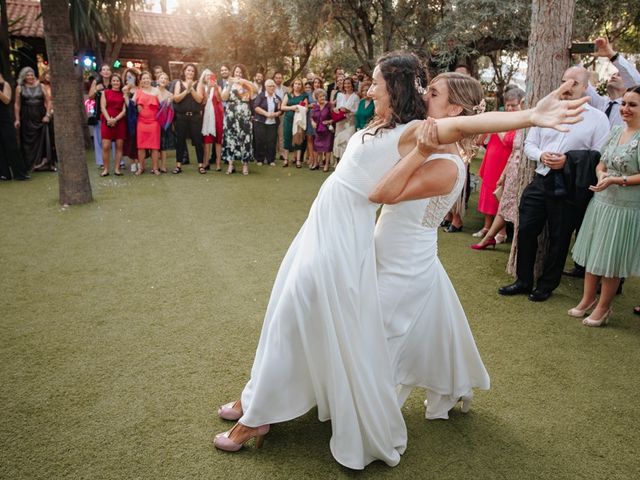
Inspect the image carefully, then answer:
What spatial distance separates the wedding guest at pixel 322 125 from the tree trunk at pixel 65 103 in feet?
17.8

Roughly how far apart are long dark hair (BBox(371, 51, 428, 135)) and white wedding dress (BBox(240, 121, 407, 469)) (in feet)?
0.21

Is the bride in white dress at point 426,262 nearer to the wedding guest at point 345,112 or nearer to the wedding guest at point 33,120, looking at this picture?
the wedding guest at point 345,112

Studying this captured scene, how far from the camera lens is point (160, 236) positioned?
621cm

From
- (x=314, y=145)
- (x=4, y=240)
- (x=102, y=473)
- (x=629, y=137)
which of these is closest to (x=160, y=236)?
(x=4, y=240)

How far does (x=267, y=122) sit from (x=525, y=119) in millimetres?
10369

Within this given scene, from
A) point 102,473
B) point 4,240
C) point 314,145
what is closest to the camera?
point 102,473

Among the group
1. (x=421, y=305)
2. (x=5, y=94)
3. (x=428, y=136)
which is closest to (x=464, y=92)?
(x=428, y=136)

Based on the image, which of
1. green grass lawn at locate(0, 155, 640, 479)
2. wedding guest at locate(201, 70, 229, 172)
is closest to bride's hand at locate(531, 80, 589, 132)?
green grass lawn at locate(0, 155, 640, 479)

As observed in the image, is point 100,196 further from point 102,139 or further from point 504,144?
point 504,144

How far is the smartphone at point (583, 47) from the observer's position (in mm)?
4473

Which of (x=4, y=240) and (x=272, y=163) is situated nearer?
(x=4, y=240)

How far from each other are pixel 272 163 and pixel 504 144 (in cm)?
672

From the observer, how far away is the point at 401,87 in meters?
2.23

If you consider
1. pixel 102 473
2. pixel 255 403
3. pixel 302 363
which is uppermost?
pixel 302 363
